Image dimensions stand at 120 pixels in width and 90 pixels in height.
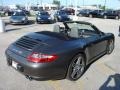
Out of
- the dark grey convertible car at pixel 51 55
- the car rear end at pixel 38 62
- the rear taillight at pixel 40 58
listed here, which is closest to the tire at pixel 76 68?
the dark grey convertible car at pixel 51 55

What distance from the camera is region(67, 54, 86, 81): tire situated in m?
4.71

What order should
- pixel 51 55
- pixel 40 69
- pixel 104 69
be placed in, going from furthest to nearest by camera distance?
pixel 104 69 → pixel 51 55 → pixel 40 69

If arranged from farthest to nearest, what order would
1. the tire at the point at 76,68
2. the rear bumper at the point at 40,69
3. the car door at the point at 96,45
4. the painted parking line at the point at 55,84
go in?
the car door at the point at 96,45 → the tire at the point at 76,68 → the painted parking line at the point at 55,84 → the rear bumper at the point at 40,69

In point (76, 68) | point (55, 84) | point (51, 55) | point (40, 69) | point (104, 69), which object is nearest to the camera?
point (40, 69)

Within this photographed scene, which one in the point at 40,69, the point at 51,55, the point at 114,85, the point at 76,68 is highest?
the point at 51,55

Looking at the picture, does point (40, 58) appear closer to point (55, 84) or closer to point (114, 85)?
point (55, 84)

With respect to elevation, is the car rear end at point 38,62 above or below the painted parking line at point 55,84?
above

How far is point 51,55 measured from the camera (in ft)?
13.8

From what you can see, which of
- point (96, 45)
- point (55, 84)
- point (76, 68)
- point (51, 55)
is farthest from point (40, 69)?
point (96, 45)

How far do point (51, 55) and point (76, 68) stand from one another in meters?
1.08

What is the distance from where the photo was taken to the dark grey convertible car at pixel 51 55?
4.14 metres

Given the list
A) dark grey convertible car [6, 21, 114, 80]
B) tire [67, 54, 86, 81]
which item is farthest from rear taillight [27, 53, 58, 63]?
tire [67, 54, 86, 81]

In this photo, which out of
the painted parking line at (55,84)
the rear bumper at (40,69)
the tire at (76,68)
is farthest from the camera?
the tire at (76,68)

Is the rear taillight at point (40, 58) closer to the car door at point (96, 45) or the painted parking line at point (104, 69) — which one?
the car door at point (96, 45)
